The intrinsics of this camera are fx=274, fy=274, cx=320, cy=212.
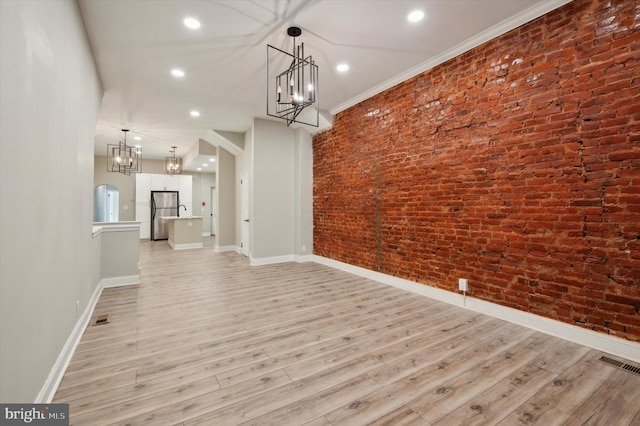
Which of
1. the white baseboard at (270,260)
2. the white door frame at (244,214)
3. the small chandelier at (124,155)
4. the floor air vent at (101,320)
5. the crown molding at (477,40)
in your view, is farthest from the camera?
the small chandelier at (124,155)

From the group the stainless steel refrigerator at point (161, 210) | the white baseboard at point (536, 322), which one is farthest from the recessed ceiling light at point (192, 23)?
the stainless steel refrigerator at point (161, 210)

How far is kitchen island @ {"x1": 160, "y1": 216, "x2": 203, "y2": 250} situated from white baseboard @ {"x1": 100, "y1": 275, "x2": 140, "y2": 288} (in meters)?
3.97

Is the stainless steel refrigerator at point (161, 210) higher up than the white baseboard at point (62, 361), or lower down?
higher up

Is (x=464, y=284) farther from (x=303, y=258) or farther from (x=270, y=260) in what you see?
(x=270, y=260)

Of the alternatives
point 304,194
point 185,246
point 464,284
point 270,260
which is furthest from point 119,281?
point 464,284

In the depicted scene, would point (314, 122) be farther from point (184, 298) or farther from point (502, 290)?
point (502, 290)

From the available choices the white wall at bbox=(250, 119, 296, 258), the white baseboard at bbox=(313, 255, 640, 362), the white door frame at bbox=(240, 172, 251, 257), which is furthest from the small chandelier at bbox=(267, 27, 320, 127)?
the white baseboard at bbox=(313, 255, 640, 362)

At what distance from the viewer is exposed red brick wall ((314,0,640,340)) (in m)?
2.36

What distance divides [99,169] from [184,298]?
31.1ft

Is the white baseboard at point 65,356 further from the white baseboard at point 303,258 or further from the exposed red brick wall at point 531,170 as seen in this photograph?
the exposed red brick wall at point 531,170

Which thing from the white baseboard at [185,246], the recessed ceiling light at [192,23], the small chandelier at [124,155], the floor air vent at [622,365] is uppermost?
the recessed ceiling light at [192,23]

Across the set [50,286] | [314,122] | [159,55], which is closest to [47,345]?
[50,286]

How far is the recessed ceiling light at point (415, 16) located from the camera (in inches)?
114

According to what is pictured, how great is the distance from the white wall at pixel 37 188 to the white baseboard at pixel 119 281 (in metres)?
2.03
